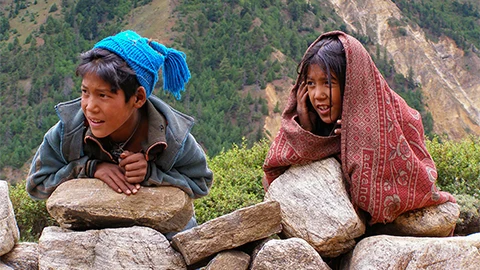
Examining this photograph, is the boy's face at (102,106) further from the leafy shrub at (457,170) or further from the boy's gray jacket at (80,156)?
the leafy shrub at (457,170)

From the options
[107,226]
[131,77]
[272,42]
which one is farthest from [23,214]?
[272,42]

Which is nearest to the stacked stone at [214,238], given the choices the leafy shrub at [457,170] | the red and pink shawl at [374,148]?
the red and pink shawl at [374,148]

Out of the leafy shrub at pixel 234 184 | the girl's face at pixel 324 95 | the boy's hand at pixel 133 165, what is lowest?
the leafy shrub at pixel 234 184

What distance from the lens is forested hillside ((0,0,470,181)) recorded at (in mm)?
36406

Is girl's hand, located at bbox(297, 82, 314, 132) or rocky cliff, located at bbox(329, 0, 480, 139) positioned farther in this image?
rocky cliff, located at bbox(329, 0, 480, 139)

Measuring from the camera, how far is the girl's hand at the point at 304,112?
3078 mm

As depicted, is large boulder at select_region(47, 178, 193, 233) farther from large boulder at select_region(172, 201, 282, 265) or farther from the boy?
large boulder at select_region(172, 201, 282, 265)

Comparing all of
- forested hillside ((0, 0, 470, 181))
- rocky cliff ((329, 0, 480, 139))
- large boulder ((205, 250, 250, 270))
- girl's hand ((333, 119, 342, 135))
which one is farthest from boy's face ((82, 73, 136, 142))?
rocky cliff ((329, 0, 480, 139))

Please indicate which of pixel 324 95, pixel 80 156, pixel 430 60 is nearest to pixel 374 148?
pixel 324 95

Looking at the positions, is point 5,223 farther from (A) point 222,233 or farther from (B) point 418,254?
(B) point 418,254

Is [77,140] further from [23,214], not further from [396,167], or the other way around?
[23,214]

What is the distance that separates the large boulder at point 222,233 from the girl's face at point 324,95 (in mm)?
543

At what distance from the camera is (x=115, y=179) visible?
2.77 m

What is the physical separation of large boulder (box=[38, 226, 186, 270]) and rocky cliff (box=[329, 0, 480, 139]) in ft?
173
